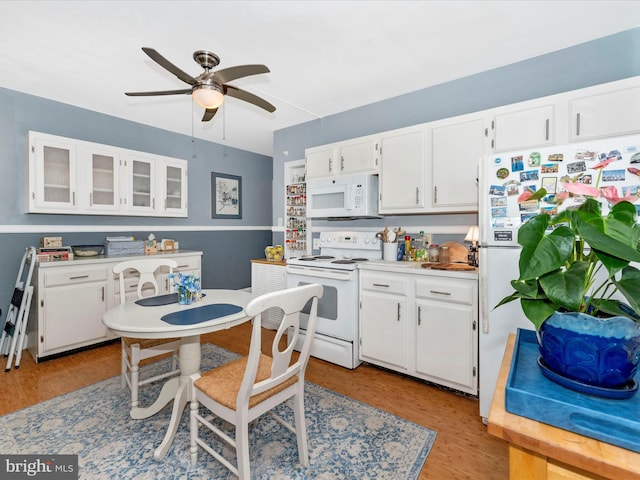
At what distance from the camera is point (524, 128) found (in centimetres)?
228

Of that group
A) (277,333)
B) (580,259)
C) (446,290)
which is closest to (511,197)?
(446,290)

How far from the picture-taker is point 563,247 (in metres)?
0.70

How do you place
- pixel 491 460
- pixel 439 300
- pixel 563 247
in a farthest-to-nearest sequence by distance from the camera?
pixel 439 300, pixel 491 460, pixel 563 247

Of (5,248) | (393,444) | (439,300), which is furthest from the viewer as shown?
(5,248)

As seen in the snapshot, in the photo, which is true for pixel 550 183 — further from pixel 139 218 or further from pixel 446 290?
pixel 139 218

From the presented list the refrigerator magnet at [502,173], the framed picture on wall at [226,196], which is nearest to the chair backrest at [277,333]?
the refrigerator magnet at [502,173]

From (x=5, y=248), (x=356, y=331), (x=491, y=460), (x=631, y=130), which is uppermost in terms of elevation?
(x=631, y=130)

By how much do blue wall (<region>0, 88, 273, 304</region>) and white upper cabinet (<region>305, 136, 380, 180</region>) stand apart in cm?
211

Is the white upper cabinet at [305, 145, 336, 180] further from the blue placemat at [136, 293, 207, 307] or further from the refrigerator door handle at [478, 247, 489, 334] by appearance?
the blue placemat at [136, 293, 207, 307]

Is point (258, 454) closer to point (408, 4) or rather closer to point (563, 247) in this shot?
point (563, 247)

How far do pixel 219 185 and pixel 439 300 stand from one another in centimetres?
389

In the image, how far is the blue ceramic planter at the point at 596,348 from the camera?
68cm

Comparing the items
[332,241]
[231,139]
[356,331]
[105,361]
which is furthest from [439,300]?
[231,139]

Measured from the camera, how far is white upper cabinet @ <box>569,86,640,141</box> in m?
1.97
